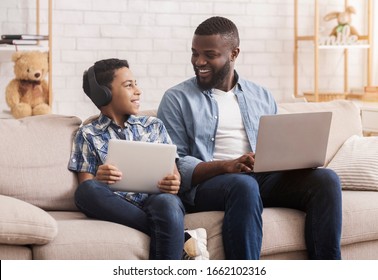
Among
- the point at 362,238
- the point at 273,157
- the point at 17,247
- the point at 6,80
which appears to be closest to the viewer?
the point at 17,247

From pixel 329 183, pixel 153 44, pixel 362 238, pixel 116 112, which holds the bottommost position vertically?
pixel 362 238

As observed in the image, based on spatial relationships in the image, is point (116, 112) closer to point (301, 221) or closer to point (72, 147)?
point (72, 147)

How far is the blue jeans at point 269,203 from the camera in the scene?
260 cm

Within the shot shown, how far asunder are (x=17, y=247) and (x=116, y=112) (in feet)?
2.19

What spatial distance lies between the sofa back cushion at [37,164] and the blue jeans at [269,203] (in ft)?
1.58

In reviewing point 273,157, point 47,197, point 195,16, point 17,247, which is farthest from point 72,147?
point 195,16

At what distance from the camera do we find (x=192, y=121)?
3.00 metres

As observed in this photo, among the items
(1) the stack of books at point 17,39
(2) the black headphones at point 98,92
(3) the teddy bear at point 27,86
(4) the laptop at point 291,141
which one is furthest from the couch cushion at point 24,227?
(1) the stack of books at point 17,39

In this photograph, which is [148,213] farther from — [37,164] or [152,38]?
[152,38]

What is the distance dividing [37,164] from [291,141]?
912mm

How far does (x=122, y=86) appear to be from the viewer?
289 cm

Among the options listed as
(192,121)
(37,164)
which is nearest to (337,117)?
(192,121)

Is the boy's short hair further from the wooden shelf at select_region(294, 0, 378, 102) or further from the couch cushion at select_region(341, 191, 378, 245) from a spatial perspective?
the wooden shelf at select_region(294, 0, 378, 102)

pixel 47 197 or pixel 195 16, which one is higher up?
pixel 195 16
